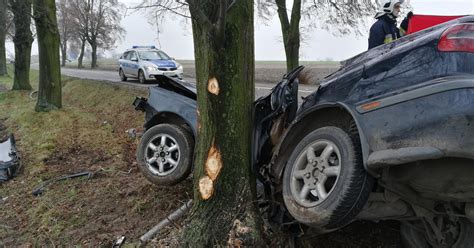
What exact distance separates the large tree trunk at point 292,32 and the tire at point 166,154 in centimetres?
1099

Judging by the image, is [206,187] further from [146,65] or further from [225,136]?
[146,65]

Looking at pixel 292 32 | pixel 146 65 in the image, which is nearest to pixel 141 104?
pixel 292 32

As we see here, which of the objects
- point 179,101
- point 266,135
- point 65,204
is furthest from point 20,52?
point 266,135

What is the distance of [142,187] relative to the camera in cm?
577

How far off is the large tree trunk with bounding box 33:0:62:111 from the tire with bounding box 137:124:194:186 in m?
8.47

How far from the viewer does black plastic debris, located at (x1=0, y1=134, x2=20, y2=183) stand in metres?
7.85

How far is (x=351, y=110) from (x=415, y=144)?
543mm

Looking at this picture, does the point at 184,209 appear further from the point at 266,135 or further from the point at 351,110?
the point at 351,110

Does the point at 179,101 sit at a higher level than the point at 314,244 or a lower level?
higher

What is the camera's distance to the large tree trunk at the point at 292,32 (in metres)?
15.3

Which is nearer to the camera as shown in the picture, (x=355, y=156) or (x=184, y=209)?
(x=355, y=156)

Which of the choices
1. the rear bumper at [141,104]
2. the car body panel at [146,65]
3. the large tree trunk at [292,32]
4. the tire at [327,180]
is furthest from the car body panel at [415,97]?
the car body panel at [146,65]

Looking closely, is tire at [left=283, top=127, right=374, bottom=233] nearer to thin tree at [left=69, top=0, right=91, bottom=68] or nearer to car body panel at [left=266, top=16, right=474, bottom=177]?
car body panel at [left=266, top=16, right=474, bottom=177]

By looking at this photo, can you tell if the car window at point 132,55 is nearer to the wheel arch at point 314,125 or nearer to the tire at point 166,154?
the tire at point 166,154
